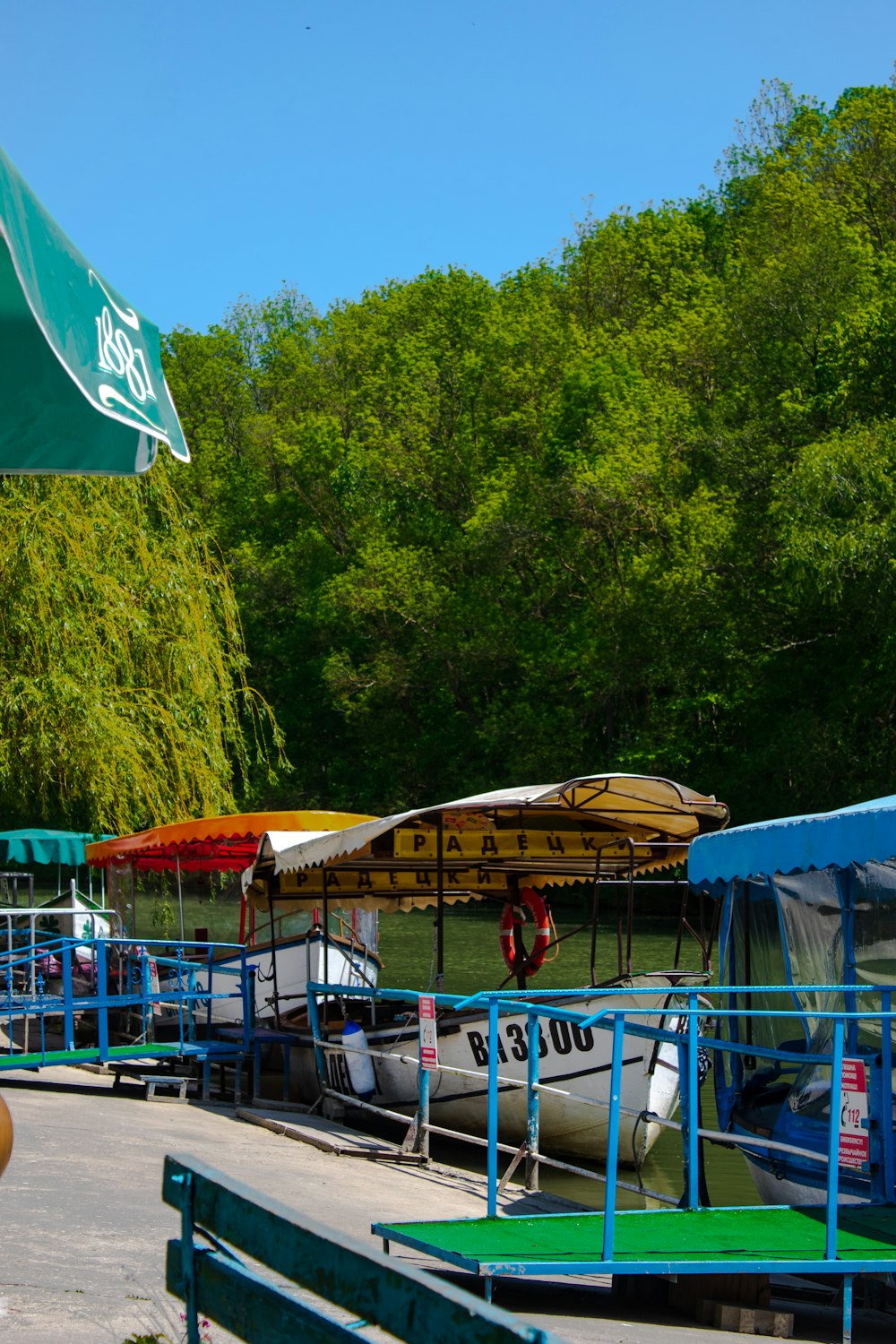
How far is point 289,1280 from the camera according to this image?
348 centimetres

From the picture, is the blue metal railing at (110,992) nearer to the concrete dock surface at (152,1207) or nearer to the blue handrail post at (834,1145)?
the concrete dock surface at (152,1207)

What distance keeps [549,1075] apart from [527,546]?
111 feet

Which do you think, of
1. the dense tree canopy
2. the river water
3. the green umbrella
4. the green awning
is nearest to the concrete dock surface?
the river water

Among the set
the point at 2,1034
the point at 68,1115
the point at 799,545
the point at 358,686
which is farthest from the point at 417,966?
the point at 358,686

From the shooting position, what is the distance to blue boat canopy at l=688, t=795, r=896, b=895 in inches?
331

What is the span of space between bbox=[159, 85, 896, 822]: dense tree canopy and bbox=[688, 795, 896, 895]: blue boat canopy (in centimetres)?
2298

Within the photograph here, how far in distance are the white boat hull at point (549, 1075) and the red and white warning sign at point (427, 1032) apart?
2.08 metres

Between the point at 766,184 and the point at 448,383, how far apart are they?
43.0 ft

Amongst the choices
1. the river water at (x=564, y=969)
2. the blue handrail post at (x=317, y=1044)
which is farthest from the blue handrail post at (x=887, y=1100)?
the blue handrail post at (x=317, y=1044)

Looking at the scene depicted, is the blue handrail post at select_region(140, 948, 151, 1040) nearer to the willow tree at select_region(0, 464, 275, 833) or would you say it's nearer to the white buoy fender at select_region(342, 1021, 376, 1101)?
the white buoy fender at select_region(342, 1021, 376, 1101)

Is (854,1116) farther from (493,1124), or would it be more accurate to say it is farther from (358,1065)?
(358,1065)

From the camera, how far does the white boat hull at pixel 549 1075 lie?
1327 centimetres

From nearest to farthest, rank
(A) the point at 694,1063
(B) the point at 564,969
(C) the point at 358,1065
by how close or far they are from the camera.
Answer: (A) the point at 694,1063 → (C) the point at 358,1065 → (B) the point at 564,969

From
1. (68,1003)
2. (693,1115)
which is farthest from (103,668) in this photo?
(693,1115)
